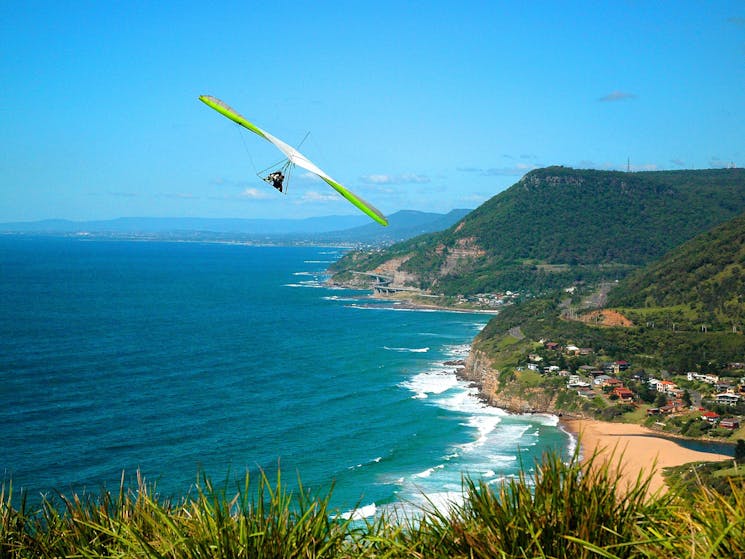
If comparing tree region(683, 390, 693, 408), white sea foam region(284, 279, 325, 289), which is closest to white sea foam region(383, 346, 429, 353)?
tree region(683, 390, 693, 408)

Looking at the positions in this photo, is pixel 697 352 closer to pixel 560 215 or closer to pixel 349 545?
pixel 349 545

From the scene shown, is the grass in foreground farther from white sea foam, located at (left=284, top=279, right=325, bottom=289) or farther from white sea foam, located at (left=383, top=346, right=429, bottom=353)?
white sea foam, located at (left=284, top=279, right=325, bottom=289)

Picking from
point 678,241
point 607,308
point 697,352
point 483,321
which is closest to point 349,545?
point 697,352

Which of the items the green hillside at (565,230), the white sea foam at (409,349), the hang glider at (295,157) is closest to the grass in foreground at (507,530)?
the hang glider at (295,157)

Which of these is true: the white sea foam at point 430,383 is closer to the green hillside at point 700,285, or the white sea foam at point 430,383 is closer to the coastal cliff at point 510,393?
the coastal cliff at point 510,393

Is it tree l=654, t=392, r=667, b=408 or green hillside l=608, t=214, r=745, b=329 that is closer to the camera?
tree l=654, t=392, r=667, b=408
